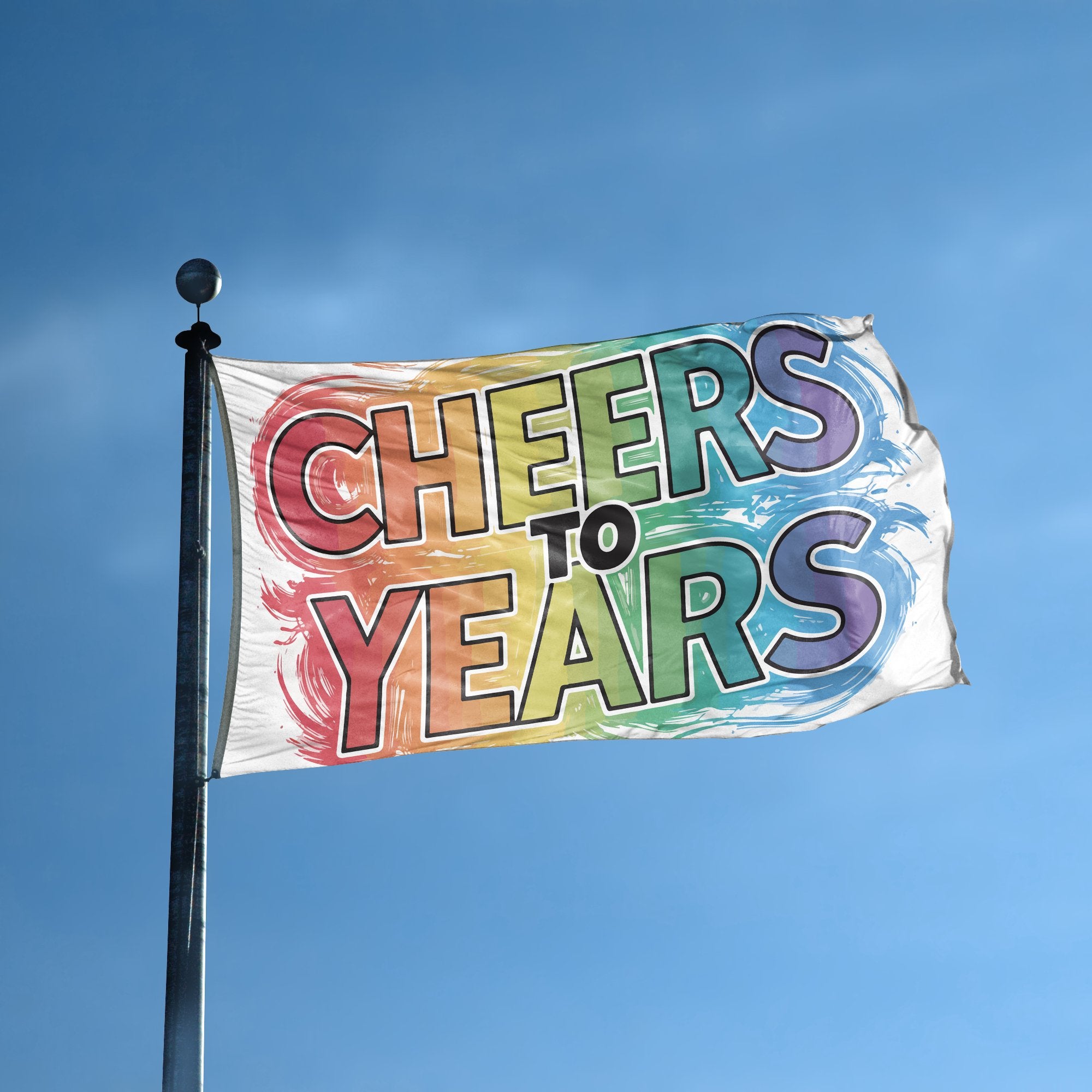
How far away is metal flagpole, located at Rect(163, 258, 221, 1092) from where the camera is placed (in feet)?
37.0

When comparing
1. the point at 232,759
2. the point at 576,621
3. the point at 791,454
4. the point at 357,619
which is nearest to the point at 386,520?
the point at 357,619

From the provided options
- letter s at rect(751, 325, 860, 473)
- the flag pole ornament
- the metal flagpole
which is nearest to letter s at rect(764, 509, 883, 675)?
the flag pole ornament

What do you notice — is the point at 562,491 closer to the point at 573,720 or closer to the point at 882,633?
the point at 573,720

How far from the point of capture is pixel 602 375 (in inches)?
631

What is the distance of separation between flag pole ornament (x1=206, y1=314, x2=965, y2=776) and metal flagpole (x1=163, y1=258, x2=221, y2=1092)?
781 millimetres

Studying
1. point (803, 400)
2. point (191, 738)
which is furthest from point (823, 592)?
point (191, 738)

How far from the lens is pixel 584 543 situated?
1534 centimetres

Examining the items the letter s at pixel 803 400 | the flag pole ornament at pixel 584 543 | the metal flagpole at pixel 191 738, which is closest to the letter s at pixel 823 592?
the flag pole ornament at pixel 584 543

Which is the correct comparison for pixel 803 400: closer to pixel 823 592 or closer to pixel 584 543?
pixel 823 592

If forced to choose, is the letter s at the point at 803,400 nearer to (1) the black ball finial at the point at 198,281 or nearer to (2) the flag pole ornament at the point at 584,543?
(2) the flag pole ornament at the point at 584,543

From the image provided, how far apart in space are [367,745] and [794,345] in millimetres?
6609

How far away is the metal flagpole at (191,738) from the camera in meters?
11.3

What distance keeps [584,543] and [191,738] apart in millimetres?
4761

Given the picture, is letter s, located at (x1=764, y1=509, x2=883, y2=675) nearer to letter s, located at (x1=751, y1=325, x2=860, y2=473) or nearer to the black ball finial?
letter s, located at (x1=751, y1=325, x2=860, y2=473)
